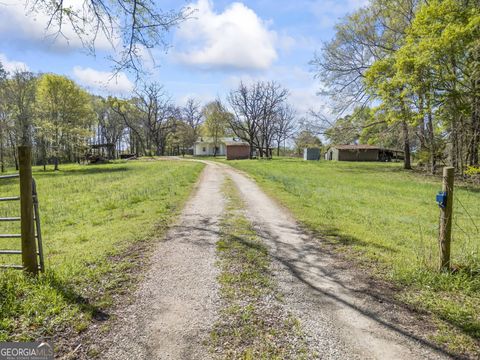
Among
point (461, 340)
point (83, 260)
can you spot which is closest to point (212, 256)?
point (83, 260)

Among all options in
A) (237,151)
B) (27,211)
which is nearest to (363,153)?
(237,151)

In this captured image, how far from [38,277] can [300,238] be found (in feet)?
16.2

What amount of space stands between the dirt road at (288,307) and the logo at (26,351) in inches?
24.2

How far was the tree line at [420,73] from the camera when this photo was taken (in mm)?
16141

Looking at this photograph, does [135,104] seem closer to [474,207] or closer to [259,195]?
[259,195]

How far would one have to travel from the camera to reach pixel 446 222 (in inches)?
187

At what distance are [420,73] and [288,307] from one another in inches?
719

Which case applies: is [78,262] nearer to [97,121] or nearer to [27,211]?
[27,211]

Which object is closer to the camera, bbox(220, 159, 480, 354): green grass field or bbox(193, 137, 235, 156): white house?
bbox(220, 159, 480, 354): green grass field

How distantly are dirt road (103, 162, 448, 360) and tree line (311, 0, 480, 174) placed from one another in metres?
13.8

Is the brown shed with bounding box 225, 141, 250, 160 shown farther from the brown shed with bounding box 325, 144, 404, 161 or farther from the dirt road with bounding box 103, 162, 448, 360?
the dirt road with bounding box 103, 162, 448, 360

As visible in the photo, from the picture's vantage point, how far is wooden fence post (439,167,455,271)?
4699mm

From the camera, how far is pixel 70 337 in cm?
317

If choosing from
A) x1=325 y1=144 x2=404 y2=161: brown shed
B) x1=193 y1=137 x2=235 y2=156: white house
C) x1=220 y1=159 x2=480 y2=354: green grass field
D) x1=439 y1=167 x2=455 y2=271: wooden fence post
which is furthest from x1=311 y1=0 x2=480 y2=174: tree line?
x1=193 y1=137 x2=235 y2=156: white house
